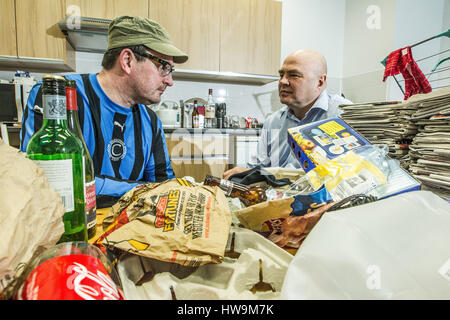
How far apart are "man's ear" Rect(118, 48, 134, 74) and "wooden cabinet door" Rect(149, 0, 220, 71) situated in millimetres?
1530

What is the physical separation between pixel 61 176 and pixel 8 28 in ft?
9.08

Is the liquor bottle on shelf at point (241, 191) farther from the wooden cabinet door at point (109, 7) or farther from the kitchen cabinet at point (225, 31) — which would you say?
the wooden cabinet door at point (109, 7)

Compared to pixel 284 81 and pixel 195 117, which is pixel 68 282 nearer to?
pixel 284 81

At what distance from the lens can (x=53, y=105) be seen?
1.33ft

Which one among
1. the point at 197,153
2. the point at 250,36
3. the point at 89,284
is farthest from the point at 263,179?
the point at 250,36

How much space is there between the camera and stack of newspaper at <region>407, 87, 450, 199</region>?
63 centimetres

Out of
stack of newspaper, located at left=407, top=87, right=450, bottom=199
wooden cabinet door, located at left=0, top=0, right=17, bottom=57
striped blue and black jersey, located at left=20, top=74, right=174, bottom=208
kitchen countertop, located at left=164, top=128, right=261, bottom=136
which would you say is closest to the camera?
stack of newspaper, located at left=407, top=87, right=450, bottom=199

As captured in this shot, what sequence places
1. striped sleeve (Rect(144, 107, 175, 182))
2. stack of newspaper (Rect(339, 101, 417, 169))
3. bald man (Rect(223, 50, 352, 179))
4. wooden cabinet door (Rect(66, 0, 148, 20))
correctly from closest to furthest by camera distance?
stack of newspaper (Rect(339, 101, 417, 169)) < striped sleeve (Rect(144, 107, 175, 182)) < bald man (Rect(223, 50, 352, 179)) < wooden cabinet door (Rect(66, 0, 148, 20))

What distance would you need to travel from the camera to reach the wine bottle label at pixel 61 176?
0.40 m

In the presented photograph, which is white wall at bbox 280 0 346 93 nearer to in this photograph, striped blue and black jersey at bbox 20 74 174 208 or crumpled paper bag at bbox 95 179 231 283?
striped blue and black jersey at bbox 20 74 174 208

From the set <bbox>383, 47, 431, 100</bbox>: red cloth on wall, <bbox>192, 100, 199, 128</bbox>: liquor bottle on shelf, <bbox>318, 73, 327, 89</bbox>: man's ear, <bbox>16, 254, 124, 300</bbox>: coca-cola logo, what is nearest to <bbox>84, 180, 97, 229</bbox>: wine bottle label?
<bbox>16, 254, 124, 300</bbox>: coca-cola logo

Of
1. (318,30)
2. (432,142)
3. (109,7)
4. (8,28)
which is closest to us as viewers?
(432,142)

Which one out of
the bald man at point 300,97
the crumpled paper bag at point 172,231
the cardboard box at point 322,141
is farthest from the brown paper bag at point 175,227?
the bald man at point 300,97

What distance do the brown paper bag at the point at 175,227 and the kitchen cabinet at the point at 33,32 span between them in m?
2.54
